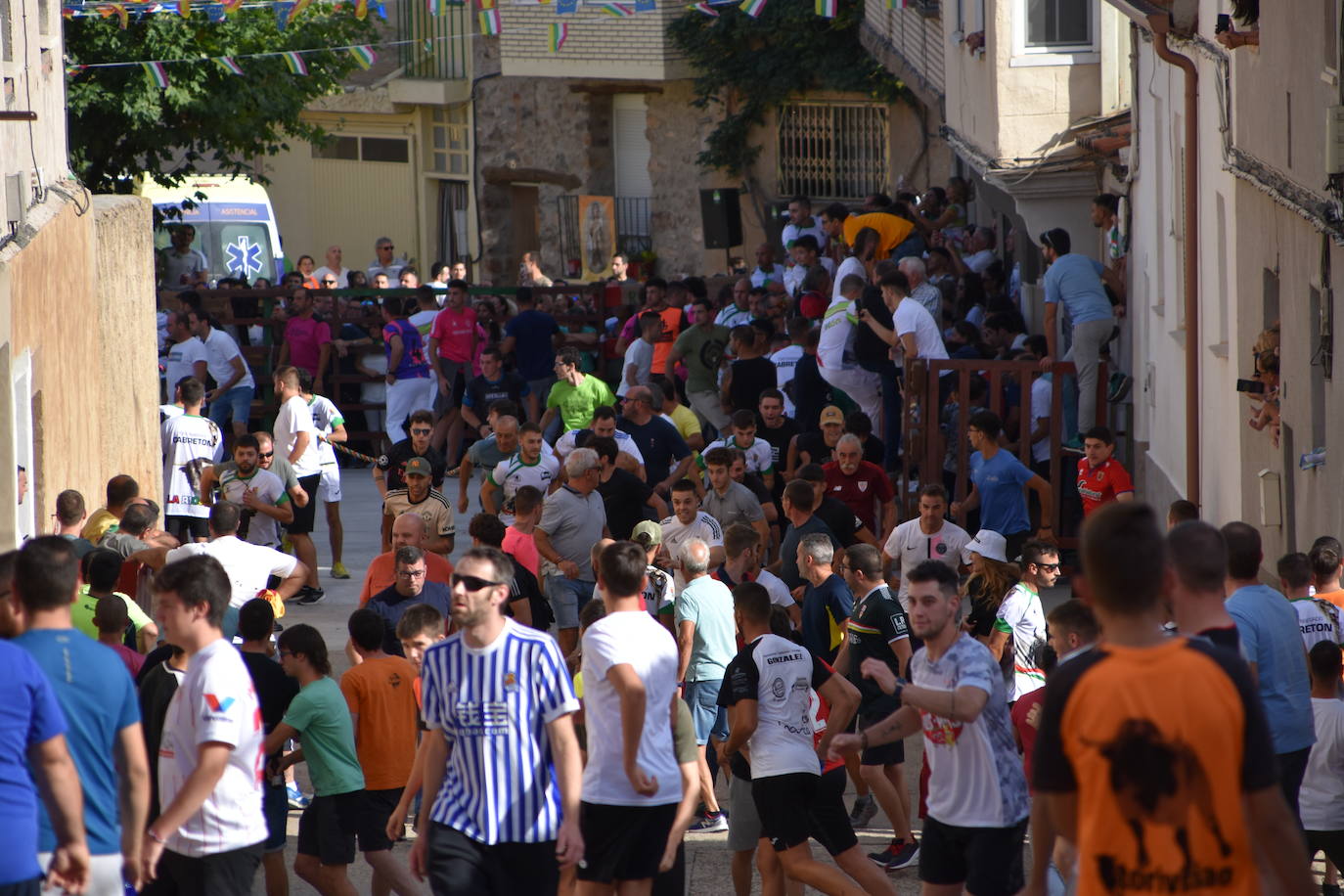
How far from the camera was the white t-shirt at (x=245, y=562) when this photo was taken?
1023cm

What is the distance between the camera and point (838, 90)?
94.1 ft

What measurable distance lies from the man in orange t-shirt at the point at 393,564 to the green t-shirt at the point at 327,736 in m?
2.36

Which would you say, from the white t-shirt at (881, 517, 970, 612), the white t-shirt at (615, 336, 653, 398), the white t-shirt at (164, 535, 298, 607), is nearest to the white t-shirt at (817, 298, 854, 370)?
the white t-shirt at (615, 336, 653, 398)

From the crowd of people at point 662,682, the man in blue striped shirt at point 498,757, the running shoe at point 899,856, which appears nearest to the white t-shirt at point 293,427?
the crowd of people at point 662,682

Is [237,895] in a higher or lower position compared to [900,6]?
lower

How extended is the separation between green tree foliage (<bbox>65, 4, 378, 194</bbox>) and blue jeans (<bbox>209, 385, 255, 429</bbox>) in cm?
444

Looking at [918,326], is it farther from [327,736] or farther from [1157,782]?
[1157,782]

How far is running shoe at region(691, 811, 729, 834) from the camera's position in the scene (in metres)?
9.32

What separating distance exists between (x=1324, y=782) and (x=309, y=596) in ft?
30.2

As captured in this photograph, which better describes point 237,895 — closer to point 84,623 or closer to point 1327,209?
point 84,623

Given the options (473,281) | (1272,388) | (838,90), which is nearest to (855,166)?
(838,90)

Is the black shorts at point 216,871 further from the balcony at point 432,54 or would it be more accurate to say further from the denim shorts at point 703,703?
the balcony at point 432,54

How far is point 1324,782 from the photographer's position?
24.3 feet

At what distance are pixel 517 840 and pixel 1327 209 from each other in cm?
540
